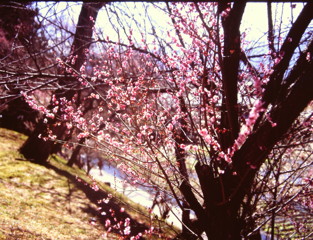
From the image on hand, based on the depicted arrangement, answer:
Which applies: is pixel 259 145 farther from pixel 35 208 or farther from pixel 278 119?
pixel 35 208

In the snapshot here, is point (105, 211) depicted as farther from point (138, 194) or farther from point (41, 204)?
point (138, 194)

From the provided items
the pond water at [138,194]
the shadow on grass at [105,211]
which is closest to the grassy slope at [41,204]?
the shadow on grass at [105,211]

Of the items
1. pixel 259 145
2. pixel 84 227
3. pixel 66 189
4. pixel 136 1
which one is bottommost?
pixel 84 227

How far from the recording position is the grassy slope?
457cm

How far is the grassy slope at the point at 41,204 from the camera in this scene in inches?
180

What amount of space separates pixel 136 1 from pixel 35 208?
4.96 meters

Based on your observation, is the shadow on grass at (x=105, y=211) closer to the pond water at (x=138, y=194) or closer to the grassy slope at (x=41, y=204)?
the grassy slope at (x=41, y=204)

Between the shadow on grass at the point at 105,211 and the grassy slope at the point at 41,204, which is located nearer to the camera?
the grassy slope at the point at 41,204

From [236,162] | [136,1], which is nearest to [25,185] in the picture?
[136,1]

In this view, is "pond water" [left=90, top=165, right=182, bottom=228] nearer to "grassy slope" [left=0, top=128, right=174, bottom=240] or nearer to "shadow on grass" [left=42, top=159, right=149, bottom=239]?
"grassy slope" [left=0, top=128, right=174, bottom=240]

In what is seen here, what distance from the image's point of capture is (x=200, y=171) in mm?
2652

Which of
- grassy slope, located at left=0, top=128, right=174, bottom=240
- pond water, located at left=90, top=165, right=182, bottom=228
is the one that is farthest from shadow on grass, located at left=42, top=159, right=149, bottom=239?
pond water, located at left=90, top=165, right=182, bottom=228

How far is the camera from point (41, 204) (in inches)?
229

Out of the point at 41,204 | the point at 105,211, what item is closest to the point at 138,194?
the point at 105,211
